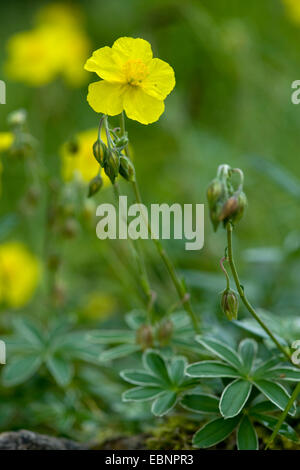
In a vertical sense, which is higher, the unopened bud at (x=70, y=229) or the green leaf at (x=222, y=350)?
the unopened bud at (x=70, y=229)

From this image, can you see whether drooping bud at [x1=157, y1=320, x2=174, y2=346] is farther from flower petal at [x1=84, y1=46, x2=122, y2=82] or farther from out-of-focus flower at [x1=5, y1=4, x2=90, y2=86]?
out-of-focus flower at [x1=5, y1=4, x2=90, y2=86]

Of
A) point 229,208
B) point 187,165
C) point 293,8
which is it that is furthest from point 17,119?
point 293,8

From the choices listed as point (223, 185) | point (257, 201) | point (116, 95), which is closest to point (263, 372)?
point (223, 185)

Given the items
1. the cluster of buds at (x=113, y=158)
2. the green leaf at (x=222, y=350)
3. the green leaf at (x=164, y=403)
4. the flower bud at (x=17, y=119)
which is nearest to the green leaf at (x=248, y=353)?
the green leaf at (x=222, y=350)

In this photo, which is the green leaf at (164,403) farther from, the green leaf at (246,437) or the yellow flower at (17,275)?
the yellow flower at (17,275)

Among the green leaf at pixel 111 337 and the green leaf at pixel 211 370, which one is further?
the green leaf at pixel 111 337
